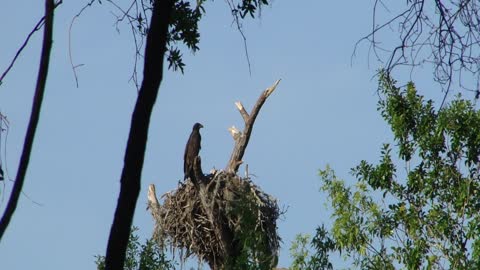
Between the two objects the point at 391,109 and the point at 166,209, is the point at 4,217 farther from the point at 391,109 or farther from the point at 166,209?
the point at 166,209

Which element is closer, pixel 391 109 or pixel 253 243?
pixel 253 243

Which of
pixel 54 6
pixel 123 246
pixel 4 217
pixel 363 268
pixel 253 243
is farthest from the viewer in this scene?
pixel 363 268

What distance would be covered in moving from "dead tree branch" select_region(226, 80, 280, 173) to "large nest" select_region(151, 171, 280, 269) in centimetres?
34

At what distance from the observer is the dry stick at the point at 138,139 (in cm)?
270

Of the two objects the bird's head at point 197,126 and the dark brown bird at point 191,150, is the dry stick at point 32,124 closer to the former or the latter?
the dark brown bird at point 191,150

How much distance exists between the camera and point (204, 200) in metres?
14.5

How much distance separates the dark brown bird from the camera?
14.9 meters

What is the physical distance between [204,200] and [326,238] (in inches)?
83.1

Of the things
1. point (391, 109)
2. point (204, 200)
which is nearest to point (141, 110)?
point (391, 109)

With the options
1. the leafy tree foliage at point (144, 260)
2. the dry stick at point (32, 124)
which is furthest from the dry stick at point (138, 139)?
the leafy tree foliage at point (144, 260)

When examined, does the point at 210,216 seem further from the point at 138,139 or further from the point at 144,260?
the point at 138,139

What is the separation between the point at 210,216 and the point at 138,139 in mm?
11659

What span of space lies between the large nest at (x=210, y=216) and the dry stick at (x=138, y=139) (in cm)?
1120

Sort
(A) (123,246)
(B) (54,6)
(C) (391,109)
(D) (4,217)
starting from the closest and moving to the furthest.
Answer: (A) (123,246) < (D) (4,217) < (B) (54,6) < (C) (391,109)
